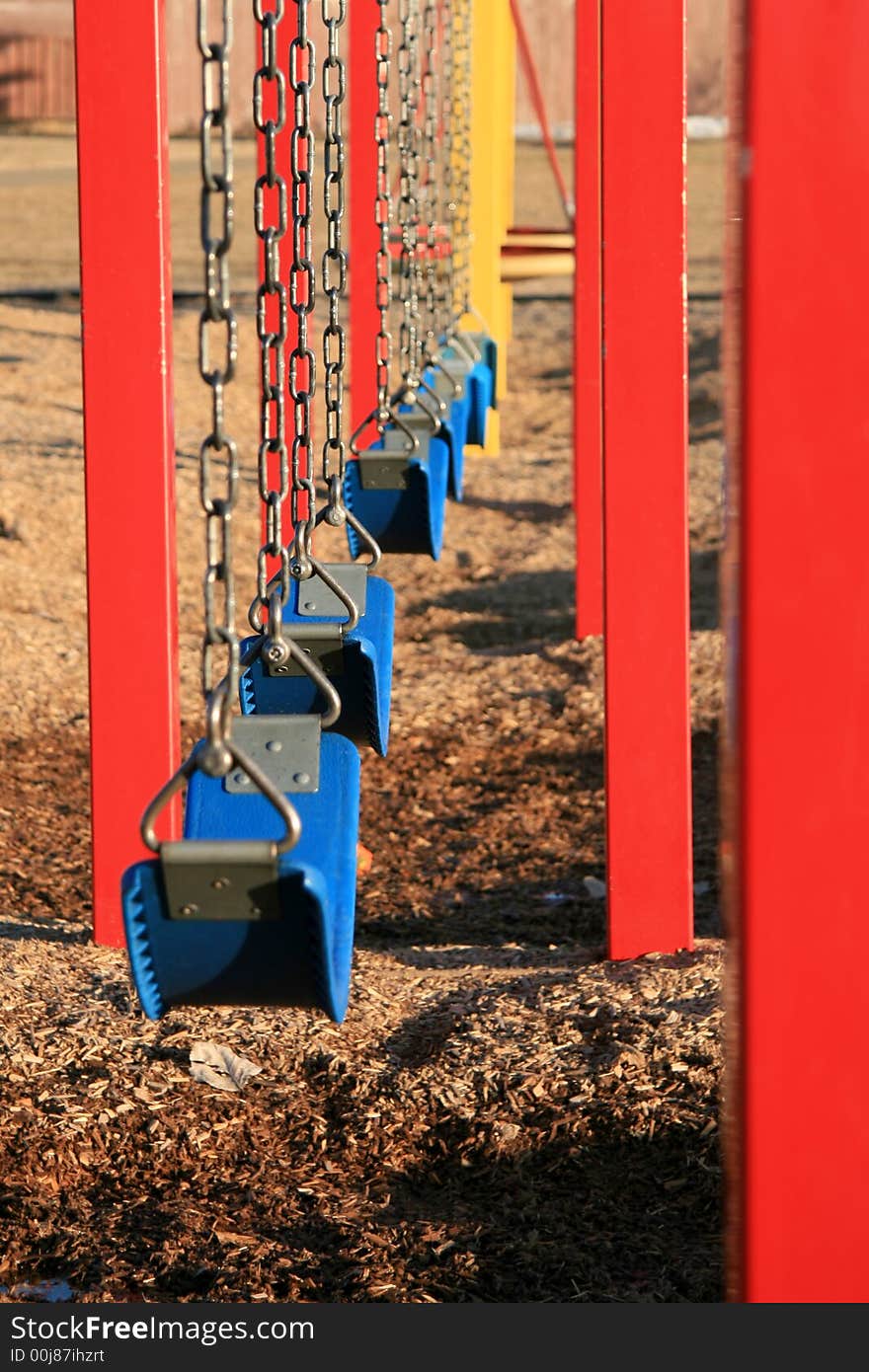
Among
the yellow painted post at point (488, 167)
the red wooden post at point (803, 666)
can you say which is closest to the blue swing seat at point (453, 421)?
the red wooden post at point (803, 666)

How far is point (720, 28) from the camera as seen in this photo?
29.5 metres

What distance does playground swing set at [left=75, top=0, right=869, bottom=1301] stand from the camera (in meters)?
1.32


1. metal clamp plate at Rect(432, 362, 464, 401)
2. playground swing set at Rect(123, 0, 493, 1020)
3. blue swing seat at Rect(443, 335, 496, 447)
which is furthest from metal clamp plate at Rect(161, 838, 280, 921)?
blue swing seat at Rect(443, 335, 496, 447)

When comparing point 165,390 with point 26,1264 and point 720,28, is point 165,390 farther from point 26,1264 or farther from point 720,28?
point 720,28

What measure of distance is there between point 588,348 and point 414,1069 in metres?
4.81

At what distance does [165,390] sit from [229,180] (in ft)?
7.63

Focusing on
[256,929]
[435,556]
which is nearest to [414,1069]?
[435,556]

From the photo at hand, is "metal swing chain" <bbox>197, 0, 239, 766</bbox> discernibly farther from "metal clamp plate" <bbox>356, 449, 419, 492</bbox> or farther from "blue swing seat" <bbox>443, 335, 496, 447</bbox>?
"blue swing seat" <bbox>443, 335, 496, 447</bbox>

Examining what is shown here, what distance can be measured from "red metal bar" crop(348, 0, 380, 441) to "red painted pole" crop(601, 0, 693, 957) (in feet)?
6.62

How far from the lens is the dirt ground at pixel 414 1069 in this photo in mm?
2967

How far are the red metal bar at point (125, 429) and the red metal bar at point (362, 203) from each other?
222 cm

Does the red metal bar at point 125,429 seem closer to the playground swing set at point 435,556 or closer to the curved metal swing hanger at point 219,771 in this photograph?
the playground swing set at point 435,556

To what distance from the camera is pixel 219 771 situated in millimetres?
1590

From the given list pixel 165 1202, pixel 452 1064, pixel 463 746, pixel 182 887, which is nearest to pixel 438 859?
pixel 463 746
